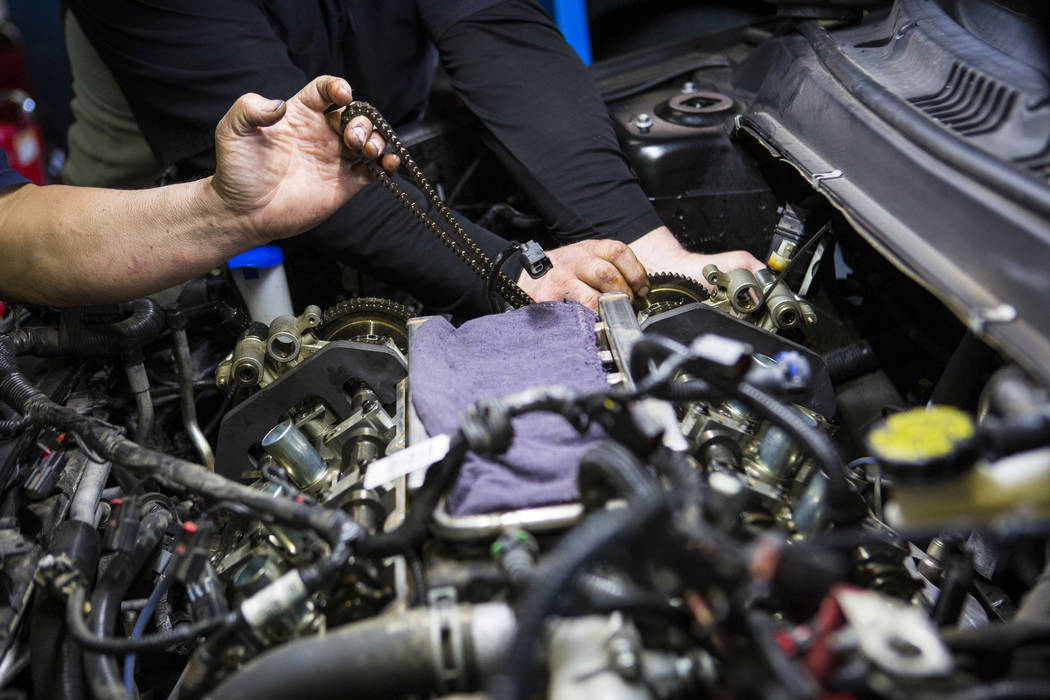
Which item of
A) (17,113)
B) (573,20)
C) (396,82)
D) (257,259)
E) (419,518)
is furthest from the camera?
(17,113)

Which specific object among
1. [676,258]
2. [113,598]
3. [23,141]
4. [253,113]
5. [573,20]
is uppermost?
[253,113]

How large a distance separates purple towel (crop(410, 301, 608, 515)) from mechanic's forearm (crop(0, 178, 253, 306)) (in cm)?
45

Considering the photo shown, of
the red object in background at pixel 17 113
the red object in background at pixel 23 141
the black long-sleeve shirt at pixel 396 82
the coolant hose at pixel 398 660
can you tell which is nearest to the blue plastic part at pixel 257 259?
the black long-sleeve shirt at pixel 396 82

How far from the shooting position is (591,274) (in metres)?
1.41

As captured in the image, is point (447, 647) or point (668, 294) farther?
point (668, 294)

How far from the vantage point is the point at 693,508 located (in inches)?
25.2

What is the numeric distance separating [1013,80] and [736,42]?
1.01 meters

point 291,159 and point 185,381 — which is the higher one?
point 291,159

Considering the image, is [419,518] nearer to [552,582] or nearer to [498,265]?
[552,582]

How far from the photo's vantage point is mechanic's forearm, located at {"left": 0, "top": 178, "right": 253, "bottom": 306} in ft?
4.33

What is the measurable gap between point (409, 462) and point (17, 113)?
3.99 m

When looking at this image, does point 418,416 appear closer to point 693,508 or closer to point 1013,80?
point 693,508

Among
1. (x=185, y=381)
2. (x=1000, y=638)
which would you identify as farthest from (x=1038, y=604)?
(x=185, y=381)

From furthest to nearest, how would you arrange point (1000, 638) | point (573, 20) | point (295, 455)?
point (573, 20), point (295, 455), point (1000, 638)
